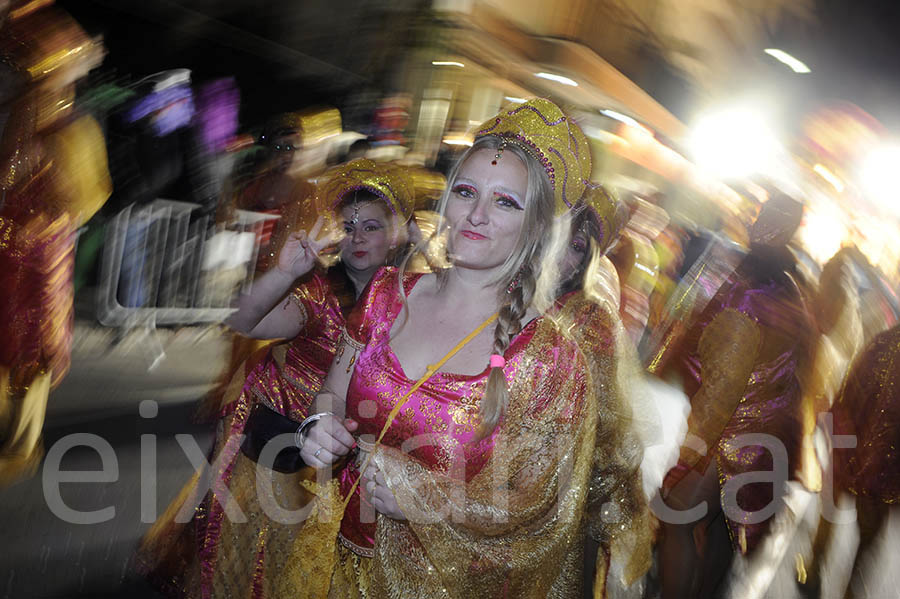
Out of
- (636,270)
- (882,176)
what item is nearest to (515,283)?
(636,270)

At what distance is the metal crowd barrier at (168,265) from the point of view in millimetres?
7250

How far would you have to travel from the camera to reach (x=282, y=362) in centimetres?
271

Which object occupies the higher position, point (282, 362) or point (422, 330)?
point (422, 330)

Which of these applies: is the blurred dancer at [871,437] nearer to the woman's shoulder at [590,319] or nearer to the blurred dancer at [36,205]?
the woman's shoulder at [590,319]

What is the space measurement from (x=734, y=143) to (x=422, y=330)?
8292mm

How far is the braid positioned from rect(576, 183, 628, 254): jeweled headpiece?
1.33 meters

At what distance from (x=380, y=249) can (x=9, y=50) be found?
1.79m

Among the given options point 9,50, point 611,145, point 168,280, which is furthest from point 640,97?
point 9,50

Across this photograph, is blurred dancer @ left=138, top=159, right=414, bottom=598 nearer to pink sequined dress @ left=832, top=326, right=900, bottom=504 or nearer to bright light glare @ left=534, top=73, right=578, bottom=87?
pink sequined dress @ left=832, top=326, right=900, bottom=504

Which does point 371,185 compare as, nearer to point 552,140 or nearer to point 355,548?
point 552,140

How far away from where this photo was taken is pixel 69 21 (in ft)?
9.80

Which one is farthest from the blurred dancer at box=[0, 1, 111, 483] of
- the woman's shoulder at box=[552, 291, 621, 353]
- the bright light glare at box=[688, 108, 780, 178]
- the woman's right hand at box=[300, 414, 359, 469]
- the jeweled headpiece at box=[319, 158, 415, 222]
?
the bright light glare at box=[688, 108, 780, 178]

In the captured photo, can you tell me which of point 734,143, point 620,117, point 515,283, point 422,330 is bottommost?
point 620,117

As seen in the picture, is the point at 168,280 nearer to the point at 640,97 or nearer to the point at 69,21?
the point at 69,21
